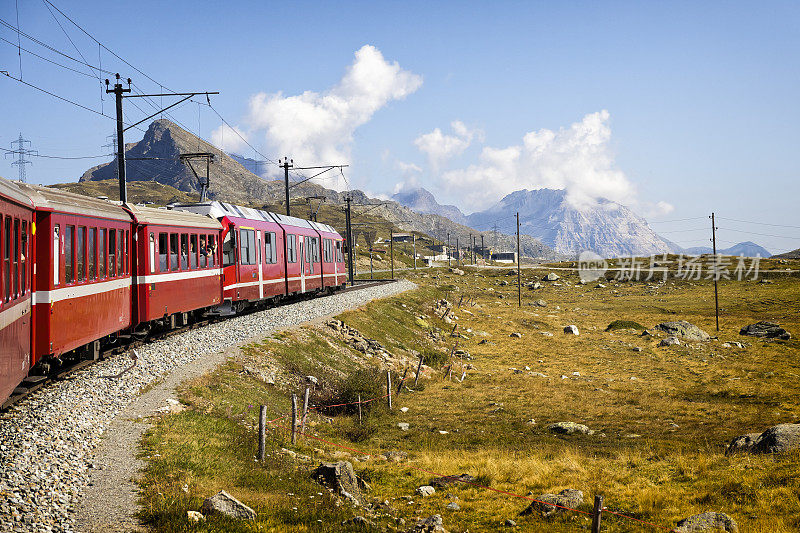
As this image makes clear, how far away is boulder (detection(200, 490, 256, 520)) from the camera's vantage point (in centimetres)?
930

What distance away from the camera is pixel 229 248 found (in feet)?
88.8

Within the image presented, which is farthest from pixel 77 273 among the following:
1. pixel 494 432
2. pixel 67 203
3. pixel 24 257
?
pixel 494 432

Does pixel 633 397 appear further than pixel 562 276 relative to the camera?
No

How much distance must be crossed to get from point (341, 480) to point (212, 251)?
14.9m

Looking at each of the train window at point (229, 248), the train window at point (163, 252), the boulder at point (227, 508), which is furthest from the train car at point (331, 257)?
the boulder at point (227, 508)

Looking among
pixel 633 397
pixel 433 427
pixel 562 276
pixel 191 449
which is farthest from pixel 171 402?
pixel 562 276

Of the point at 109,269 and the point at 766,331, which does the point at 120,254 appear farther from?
the point at 766,331

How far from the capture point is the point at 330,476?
13086 millimetres

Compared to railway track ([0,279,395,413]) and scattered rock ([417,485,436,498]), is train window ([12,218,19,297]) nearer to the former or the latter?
railway track ([0,279,395,413])

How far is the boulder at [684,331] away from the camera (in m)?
49.6

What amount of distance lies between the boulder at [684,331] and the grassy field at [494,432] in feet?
7.57

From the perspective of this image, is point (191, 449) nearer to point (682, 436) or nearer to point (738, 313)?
point (682, 436)

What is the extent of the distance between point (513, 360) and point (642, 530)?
27.6 metres

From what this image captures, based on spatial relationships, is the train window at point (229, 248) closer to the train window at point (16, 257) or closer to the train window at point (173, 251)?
the train window at point (173, 251)
